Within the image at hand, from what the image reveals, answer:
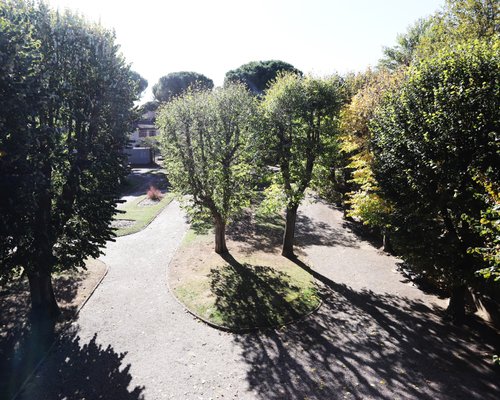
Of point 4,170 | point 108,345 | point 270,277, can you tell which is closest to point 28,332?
point 108,345

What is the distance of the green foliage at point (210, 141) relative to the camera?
1959 cm

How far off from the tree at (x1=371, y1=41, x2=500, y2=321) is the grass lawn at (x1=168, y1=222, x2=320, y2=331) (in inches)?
239

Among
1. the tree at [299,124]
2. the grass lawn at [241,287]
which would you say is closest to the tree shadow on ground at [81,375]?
the grass lawn at [241,287]

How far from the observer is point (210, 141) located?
19750mm

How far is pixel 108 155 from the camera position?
43.7 ft

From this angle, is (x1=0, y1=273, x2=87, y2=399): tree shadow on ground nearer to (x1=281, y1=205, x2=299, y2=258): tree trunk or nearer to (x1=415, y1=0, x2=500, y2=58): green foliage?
(x1=281, y1=205, x2=299, y2=258): tree trunk

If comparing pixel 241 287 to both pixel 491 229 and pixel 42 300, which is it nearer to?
pixel 42 300

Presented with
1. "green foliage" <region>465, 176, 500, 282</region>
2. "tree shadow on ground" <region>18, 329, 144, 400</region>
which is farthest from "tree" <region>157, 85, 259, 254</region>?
"green foliage" <region>465, 176, 500, 282</region>

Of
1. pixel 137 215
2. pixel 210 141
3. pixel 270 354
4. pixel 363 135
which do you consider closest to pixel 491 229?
pixel 270 354

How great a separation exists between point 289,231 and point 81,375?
14.4m

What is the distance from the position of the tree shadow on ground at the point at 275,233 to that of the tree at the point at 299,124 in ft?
18.5

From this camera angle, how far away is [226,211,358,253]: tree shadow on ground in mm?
25000

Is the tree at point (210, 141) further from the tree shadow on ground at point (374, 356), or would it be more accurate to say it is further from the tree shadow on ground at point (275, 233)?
the tree shadow on ground at point (374, 356)

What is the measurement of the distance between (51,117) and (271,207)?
42.5 ft
